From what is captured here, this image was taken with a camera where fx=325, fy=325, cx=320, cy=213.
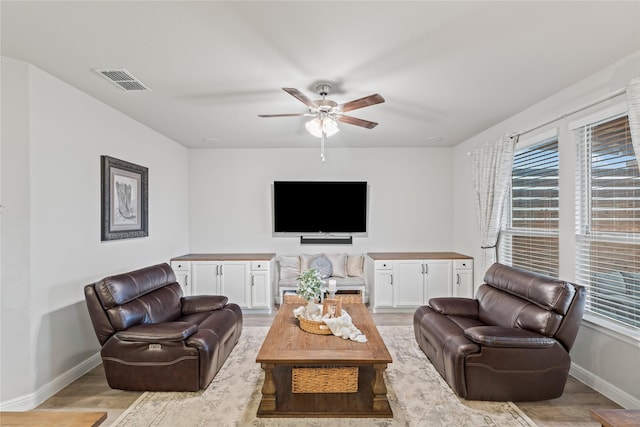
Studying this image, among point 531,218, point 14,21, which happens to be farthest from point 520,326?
point 14,21

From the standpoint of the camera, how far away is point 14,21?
6.45 feet

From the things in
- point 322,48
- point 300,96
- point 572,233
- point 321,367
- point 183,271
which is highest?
point 322,48

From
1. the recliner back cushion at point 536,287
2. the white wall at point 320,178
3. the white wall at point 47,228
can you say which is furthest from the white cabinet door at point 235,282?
the recliner back cushion at point 536,287

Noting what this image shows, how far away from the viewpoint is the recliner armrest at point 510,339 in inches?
96.6

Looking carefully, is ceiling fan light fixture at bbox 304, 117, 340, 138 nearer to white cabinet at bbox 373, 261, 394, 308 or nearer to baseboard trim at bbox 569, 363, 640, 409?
white cabinet at bbox 373, 261, 394, 308

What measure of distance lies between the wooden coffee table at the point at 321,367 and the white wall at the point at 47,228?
182 centimetres

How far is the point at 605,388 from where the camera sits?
2.62 meters

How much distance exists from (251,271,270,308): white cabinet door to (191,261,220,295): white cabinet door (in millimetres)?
549

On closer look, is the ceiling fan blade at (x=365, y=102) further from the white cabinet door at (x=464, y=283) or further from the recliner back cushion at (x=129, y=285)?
the white cabinet door at (x=464, y=283)

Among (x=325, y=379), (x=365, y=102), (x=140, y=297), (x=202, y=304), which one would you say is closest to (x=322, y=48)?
(x=365, y=102)

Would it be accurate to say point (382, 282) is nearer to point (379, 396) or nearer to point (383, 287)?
point (383, 287)

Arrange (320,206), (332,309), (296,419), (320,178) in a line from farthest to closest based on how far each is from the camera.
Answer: (320,178) → (320,206) → (332,309) → (296,419)

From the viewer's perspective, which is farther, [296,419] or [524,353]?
[524,353]

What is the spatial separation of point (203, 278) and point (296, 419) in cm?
313
